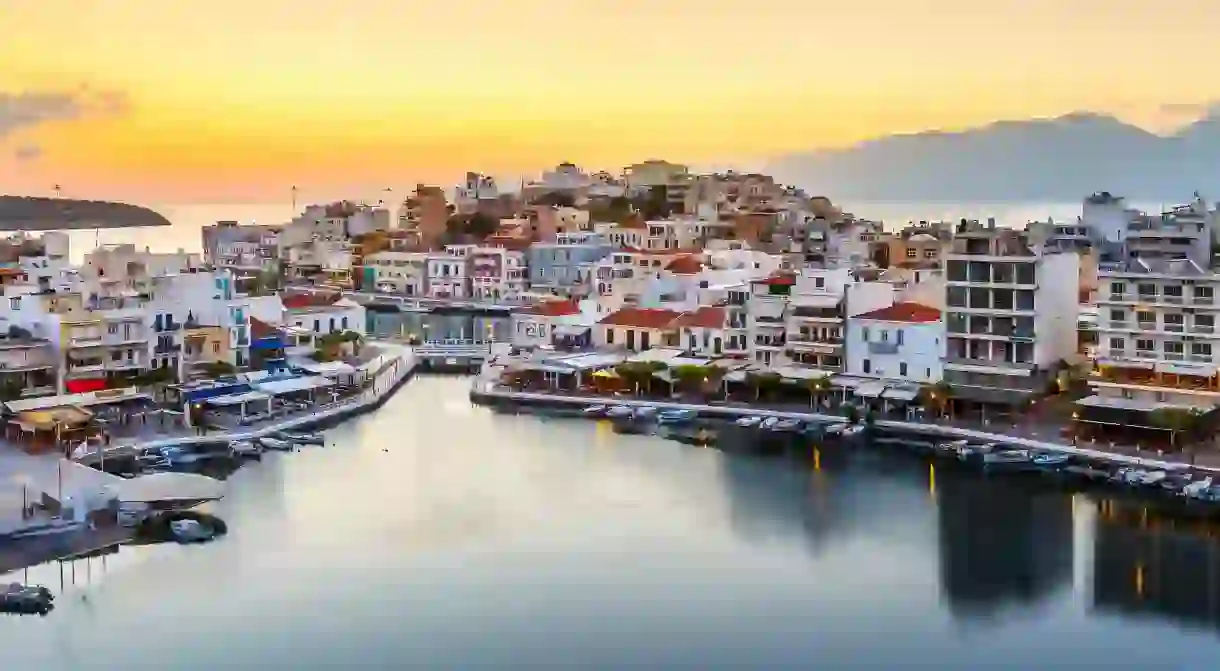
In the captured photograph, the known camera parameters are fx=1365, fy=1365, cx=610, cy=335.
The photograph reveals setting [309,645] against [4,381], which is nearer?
[309,645]

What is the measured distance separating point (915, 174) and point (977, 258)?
90005 millimetres

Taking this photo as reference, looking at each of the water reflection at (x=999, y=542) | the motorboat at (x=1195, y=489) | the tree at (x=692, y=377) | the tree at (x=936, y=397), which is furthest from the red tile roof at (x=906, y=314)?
the motorboat at (x=1195, y=489)

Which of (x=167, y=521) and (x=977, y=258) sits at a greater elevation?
(x=977, y=258)

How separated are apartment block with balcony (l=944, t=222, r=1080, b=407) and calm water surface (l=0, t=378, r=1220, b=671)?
8.46 feet

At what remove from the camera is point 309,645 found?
37.6 feet

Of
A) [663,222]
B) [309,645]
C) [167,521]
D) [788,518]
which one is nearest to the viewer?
[309,645]

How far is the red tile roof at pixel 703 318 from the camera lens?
78.4ft

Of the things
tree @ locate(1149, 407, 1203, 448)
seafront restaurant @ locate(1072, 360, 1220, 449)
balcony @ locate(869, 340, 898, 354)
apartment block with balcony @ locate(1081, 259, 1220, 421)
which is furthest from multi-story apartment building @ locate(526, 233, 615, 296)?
tree @ locate(1149, 407, 1203, 448)

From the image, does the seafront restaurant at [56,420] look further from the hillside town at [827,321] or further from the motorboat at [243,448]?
the motorboat at [243,448]

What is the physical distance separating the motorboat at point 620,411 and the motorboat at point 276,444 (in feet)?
17.1

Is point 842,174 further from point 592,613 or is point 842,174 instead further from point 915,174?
point 592,613

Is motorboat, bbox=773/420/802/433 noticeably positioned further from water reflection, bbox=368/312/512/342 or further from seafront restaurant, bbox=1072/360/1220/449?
water reflection, bbox=368/312/512/342

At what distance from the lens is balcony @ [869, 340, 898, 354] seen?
2077 centimetres

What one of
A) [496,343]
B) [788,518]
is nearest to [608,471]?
[788,518]
